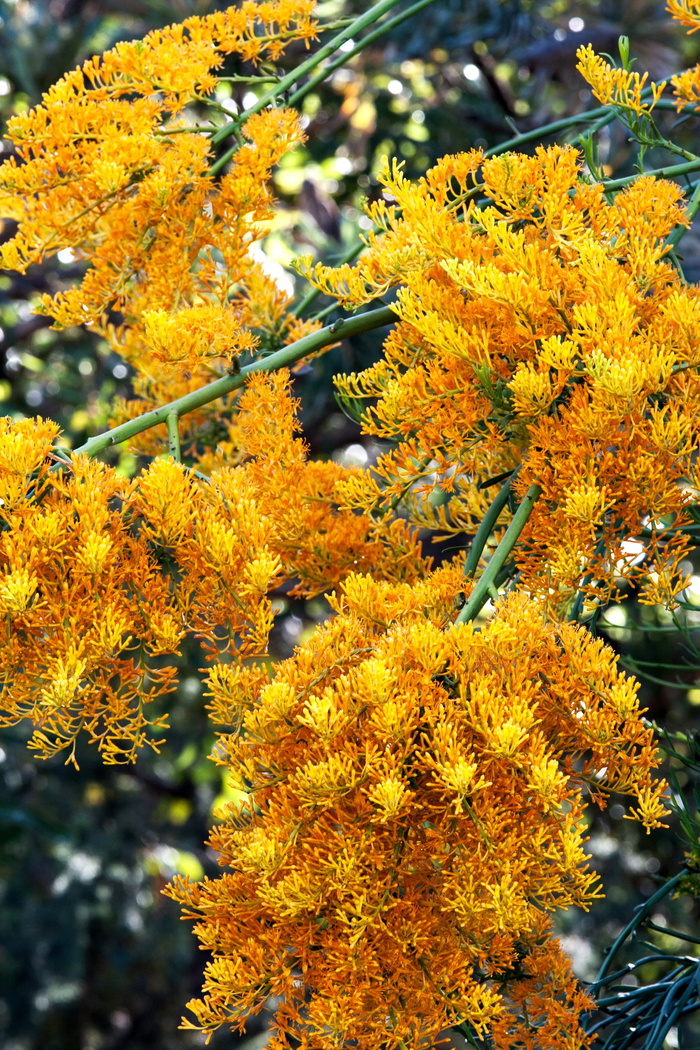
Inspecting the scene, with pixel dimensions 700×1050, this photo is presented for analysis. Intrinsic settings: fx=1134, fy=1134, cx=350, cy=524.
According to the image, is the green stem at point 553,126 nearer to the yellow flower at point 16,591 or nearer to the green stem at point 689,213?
the green stem at point 689,213

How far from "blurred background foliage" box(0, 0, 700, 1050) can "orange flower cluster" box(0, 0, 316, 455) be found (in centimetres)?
274

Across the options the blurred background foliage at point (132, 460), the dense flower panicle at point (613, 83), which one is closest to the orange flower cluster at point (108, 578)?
the dense flower panicle at point (613, 83)

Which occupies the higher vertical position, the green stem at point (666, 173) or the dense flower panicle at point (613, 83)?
the dense flower panicle at point (613, 83)

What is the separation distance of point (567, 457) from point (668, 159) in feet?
12.6

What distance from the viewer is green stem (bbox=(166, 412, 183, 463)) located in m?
1.33

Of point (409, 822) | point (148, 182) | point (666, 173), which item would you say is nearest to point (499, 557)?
point (409, 822)

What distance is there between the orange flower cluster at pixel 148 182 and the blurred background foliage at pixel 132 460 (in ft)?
8.99

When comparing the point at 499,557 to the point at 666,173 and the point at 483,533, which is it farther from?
the point at 666,173

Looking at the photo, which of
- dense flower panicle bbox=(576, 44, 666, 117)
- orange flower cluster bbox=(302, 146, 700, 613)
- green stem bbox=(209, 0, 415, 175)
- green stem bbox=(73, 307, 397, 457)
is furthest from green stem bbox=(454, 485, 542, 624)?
green stem bbox=(209, 0, 415, 175)

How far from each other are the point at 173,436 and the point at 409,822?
0.58 metres

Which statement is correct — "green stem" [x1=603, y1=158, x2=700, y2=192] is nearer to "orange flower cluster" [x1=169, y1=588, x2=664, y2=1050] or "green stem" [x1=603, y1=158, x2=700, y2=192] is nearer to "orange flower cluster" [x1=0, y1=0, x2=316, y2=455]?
"orange flower cluster" [x1=0, y1=0, x2=316, y2=455]

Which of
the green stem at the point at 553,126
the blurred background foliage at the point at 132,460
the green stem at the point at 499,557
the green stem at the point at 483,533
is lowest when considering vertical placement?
the blurred background foliage at the point at 132,460

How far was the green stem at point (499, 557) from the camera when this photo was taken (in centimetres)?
116

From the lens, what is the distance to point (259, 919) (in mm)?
1056
